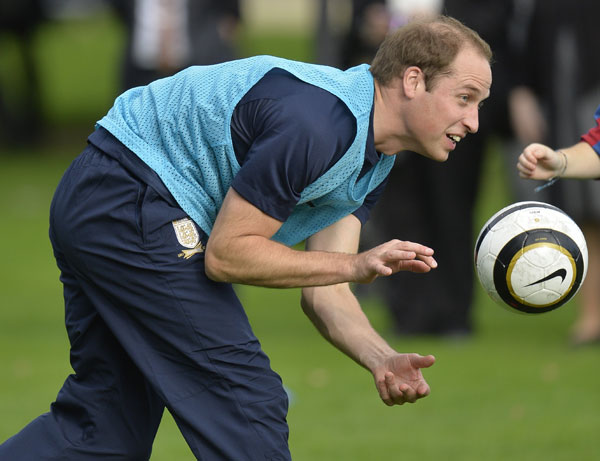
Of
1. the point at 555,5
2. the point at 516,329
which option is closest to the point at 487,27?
the point at 555,5

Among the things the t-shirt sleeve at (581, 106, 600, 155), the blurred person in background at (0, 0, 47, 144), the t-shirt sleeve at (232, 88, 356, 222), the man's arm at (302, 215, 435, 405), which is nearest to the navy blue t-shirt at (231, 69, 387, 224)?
the t-shirt sleeve at (232, 88, 356, 222)

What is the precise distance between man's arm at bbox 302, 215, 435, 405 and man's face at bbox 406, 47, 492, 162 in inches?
23.7

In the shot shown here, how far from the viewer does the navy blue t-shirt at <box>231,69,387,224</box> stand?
3930 mm

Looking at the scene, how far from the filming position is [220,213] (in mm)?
4027

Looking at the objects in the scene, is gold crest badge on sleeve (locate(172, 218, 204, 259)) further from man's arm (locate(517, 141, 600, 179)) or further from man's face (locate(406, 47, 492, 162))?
man's arm (locate(517, 141, 600, 179))

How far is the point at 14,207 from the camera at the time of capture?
15.8m

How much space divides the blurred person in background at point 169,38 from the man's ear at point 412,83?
18.3ft

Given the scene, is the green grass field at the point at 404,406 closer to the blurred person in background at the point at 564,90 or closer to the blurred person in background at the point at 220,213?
the blurred person in background at the point at 564,90

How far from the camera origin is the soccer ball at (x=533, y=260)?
14.9 feet

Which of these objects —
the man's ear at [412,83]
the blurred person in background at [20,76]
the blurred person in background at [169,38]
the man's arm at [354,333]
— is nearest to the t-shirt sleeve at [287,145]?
the man's ear at [412,83]

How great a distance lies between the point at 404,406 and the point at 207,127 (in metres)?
3.42

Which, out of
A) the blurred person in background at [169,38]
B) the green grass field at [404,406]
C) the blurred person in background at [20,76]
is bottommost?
the blurred person in background at [20,76]

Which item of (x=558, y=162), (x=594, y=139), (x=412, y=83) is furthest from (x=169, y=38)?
(x=412, y=83)

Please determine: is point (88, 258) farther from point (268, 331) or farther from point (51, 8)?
point (51, 8)
